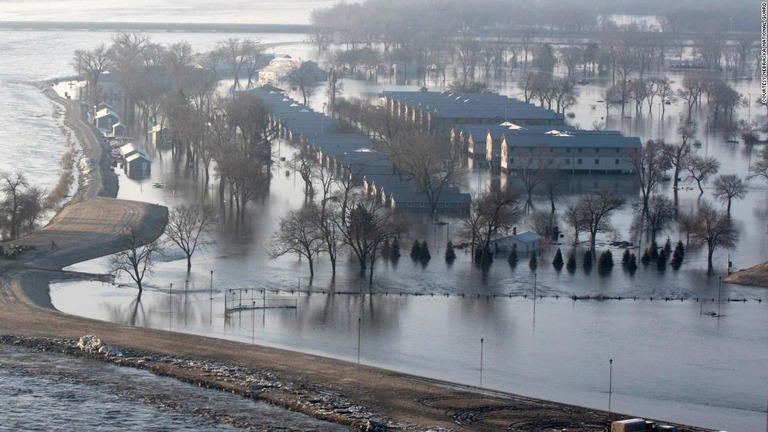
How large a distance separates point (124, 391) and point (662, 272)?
6.90 meters

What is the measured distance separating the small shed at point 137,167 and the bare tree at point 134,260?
6.45 meters

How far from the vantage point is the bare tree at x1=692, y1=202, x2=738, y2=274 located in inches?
660

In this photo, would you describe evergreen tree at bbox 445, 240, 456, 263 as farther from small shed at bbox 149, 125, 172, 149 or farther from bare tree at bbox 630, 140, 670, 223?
small shed at bbox 149, 125, 172, 149

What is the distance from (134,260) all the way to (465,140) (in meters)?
11.5

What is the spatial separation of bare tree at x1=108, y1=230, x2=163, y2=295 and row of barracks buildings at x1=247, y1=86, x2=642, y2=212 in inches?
178

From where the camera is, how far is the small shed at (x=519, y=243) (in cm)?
1697

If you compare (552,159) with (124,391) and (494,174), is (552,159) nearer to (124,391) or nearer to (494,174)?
(494,174)

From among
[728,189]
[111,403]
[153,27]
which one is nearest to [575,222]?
[728,189]

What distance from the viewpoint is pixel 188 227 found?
16.9 metres

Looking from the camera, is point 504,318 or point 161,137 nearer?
point 504,318

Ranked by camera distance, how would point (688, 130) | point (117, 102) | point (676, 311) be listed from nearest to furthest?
1. point (676, 311)
2. point (688, 130)
3. point (117, 102)

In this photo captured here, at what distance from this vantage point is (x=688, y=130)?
2891 centimetres

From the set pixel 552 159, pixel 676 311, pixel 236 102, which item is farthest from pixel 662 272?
pixel 236 102

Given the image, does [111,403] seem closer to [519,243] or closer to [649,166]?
[519,243]
